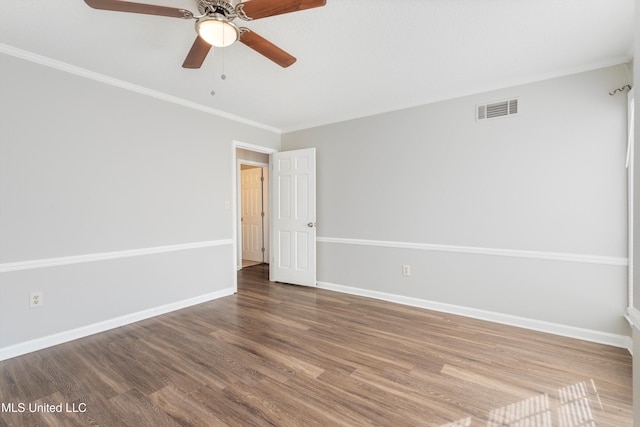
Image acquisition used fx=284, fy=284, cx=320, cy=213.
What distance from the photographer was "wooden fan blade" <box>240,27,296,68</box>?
1.76 metres

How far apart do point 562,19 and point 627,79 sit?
3.45ft

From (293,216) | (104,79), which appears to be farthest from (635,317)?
(104,79)

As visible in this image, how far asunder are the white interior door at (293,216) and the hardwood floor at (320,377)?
56.2 inches

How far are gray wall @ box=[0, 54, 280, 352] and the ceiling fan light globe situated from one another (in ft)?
5.92

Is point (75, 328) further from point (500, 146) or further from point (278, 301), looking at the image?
point (500, 146)

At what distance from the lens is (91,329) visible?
8.87 feet

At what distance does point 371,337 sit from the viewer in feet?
8.71

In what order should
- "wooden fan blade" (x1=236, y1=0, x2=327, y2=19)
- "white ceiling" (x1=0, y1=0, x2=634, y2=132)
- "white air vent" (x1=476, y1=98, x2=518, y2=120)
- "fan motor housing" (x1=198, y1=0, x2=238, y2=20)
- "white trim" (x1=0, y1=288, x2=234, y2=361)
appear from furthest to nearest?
"white air vent" (x1=476, y1=98, x2=518, y2=120) < "white trim" (x1=0, y1=288, x2=234, y2=361) < "white ceiling" (x1=0, y1=0, x2=634, y2=132) < "fan motor housing" (x1=198, y1=0, x2=238, y2=20) < "wooden fan blade" (x1=236, y1=0, x2=327, y2=19)

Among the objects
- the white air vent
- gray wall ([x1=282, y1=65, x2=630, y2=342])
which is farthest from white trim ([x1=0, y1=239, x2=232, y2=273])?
the white air vent

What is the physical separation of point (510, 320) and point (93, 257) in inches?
165

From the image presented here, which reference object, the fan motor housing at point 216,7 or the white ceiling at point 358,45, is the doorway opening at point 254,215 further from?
the fan motor housing at point 216,7

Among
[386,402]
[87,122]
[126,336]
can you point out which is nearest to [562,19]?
[386,402]

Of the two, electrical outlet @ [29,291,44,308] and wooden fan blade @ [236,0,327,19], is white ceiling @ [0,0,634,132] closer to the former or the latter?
wooden fan blade @ [236,0,327,19]

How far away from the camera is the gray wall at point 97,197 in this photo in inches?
91.7
